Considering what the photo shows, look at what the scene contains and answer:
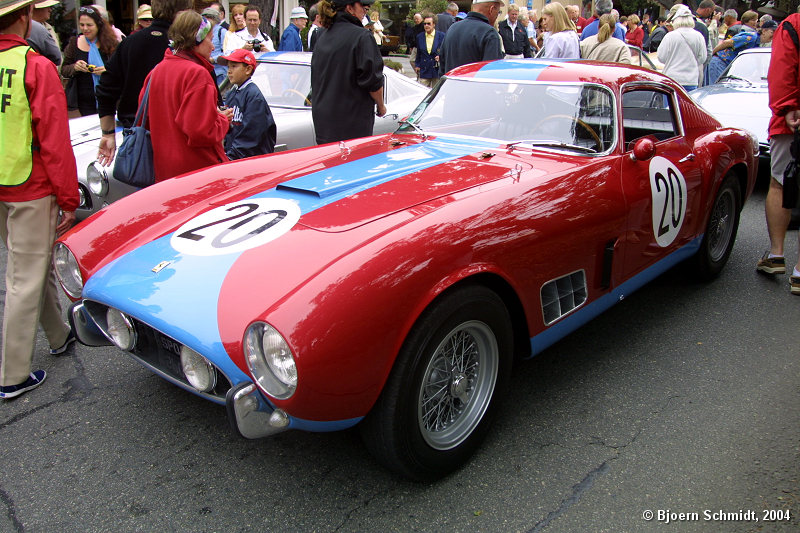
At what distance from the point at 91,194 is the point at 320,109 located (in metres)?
1.81

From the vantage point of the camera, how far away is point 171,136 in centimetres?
372

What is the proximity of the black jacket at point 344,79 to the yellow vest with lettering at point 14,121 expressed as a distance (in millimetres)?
2160

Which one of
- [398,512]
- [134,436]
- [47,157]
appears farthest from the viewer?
[47,157]

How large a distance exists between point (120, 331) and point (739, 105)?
6742mm

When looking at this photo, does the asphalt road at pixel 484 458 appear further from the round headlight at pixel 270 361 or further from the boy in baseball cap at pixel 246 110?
the boy in baseball cap at pixel 246 110

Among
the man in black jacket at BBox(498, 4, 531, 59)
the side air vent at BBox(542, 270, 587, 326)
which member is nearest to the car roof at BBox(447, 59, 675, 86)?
the side air vent at BBox(542, 270, 587, 326)

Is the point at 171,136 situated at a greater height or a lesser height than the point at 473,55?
lesser

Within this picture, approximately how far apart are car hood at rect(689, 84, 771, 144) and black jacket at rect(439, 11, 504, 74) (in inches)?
88.7

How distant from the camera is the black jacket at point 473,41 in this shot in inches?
229

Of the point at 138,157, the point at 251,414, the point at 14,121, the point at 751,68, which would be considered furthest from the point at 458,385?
the point at 751,68

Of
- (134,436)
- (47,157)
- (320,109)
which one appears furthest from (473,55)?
(134,436)

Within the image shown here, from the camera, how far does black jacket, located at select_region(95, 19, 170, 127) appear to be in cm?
456

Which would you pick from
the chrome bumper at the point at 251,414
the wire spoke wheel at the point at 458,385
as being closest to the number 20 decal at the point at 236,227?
the chrome bumper at the point at 251,414

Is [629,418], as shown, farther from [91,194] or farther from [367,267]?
[91,194]
